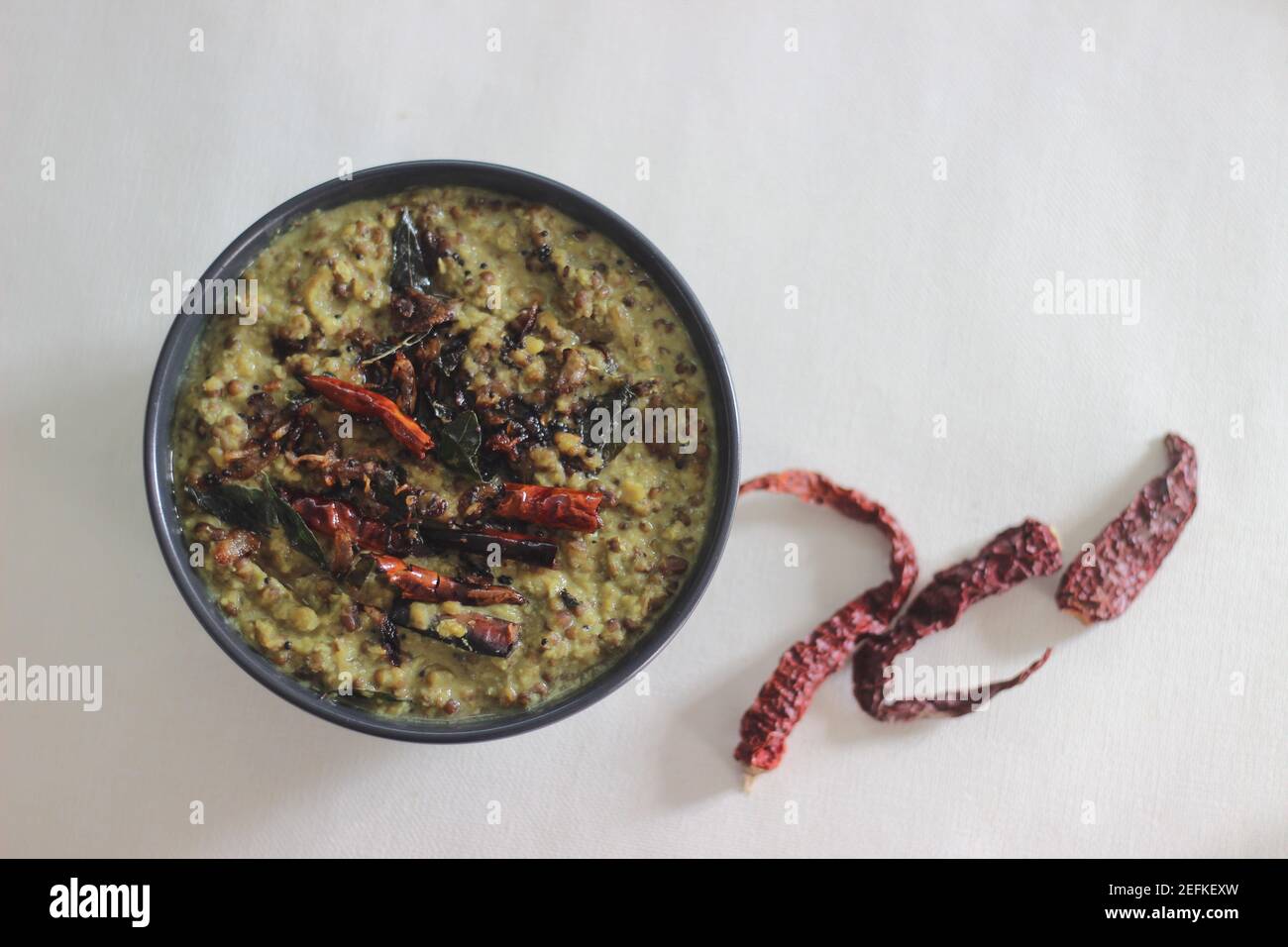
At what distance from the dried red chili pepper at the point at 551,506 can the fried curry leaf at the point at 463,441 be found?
122 millimetres

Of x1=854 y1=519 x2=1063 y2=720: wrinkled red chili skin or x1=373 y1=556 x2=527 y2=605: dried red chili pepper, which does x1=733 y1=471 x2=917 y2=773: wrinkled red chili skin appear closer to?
x1=854 y1=519 x2=1063 y2=720: wrinkled red chili skin

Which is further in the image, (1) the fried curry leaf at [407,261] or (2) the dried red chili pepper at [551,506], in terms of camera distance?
(1) the fried curry leaf at [407,261]

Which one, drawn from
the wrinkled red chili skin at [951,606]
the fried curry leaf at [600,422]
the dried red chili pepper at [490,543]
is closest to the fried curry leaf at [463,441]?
the dried red chili pepper at [490,543]

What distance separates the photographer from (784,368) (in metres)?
3.80

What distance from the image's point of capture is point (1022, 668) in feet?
12.5

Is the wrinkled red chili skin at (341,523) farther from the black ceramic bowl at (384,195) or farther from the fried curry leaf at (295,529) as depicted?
the black ceramic bowl at (384,195)

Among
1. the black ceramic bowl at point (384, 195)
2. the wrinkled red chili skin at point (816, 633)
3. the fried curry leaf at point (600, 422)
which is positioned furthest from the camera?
the wrinkled red chili skin at point (816, 633)

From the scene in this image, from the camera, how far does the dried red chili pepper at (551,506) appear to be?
2.99 metres

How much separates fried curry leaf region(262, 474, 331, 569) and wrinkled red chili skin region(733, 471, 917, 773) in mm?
1395

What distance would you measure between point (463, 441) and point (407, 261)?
534 mm

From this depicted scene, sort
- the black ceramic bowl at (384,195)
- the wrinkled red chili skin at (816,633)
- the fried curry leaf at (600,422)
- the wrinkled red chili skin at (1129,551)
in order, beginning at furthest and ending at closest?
the wrinkled red chili skin at (1129,551), the wrinkled red chili skin at (816,633), the fried curry leaf at (600,422), the black ceramic bowl at (384,195)

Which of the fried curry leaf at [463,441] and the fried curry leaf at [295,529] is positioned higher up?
the fried curry leaf at [463,441]

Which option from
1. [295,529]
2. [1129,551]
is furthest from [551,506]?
[1129,551]

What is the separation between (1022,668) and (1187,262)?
1540 millimetres
